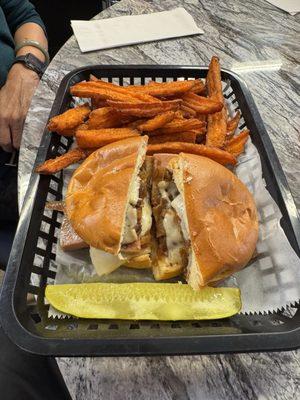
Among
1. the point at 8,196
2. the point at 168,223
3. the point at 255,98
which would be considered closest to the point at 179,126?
the point at 168,223

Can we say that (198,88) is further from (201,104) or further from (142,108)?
(142,108)

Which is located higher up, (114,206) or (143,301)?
(114,206)

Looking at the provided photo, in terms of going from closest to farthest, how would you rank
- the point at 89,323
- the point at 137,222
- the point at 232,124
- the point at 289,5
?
the point at 89,323 → the point at 137,222 → the point at 232,124 → the point at 289,5

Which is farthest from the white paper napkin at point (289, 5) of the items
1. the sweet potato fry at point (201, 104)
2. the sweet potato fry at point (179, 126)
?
the sweet potato fry at point (179, 126)

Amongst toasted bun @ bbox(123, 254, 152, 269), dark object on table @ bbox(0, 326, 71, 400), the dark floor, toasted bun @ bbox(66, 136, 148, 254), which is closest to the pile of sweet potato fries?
toasted bun @ bbox(66, 136, 148, 254)

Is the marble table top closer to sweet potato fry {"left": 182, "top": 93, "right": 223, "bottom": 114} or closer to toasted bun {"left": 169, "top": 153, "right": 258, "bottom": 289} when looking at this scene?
toasted bun {"left": 169, "top": 153, "right": 258, "bottom": 289}

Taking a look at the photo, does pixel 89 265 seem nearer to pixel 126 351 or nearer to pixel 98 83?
pixel 126 351
